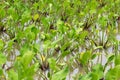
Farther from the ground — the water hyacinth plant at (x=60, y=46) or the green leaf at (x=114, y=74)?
the water hyacinth plant at (x=60, y=46)

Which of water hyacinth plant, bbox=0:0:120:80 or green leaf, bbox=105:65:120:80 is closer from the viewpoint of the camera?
green leaf, bbox=105:65:120:80

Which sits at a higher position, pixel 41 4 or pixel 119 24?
pixel 41 4

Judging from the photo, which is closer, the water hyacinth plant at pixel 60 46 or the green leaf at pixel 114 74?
the green leaf at pixel 114 74

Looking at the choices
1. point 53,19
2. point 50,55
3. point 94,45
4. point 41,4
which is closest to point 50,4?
point 41,4

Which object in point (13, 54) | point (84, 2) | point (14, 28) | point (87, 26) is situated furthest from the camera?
point (84, 2)

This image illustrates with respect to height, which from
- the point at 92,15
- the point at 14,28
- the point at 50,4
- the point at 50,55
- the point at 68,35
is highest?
the point at 50,4

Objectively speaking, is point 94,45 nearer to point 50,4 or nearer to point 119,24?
point 119,24

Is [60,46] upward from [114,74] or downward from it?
upward

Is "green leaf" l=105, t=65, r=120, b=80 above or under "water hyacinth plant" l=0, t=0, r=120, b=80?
under

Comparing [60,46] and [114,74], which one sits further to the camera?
[60,46]

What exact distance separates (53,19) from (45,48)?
1.02 metres

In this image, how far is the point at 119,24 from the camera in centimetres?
317

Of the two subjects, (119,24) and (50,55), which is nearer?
(50,55)

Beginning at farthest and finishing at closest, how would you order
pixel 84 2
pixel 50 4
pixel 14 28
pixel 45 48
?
pixel 84 2 → pixel 50 4 → pixel 14 28 → pixel 45 48
